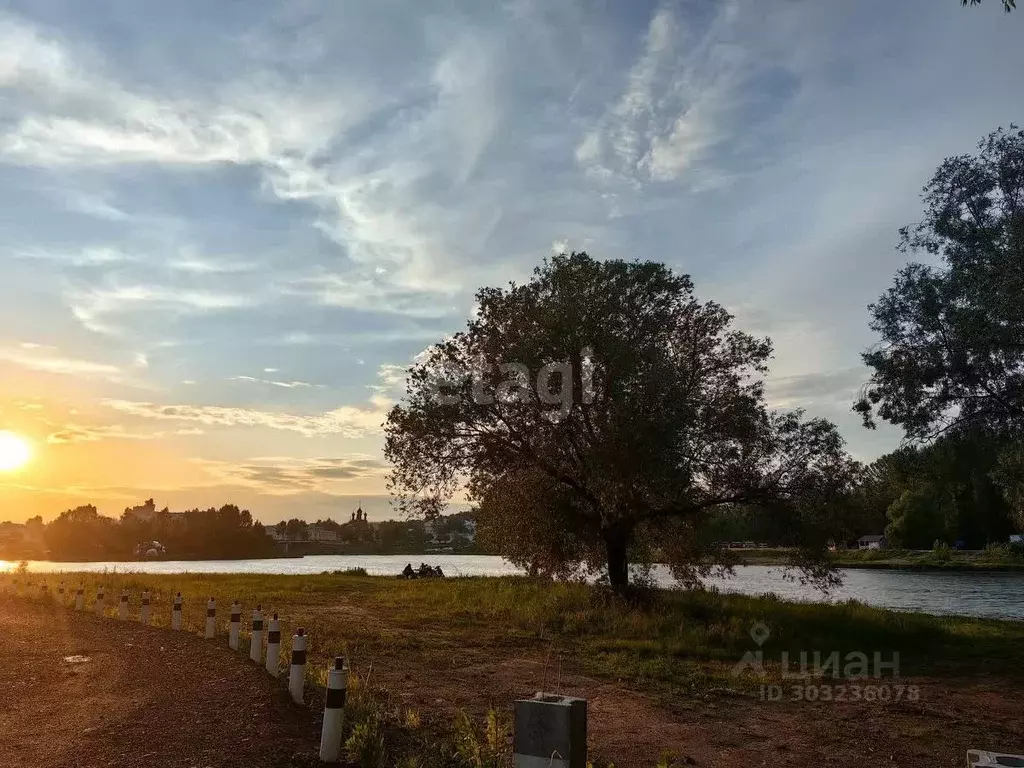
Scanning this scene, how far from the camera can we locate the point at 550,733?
666 centimetres

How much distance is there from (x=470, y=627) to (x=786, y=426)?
41.2 feet

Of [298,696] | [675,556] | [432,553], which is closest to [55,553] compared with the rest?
[432,553]

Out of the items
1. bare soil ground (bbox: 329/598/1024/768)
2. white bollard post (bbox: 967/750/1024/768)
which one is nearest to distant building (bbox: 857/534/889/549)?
bare soil ground (bbox: 329/598/1024/768)

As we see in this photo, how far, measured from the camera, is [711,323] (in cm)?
2642

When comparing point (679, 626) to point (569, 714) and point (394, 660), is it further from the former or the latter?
point (569, 714)

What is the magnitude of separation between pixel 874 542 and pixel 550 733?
130 m

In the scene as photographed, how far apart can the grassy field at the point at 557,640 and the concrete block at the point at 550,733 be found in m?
0.72

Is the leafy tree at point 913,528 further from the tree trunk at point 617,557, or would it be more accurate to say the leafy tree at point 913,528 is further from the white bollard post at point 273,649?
the white bollard post at point 273,649

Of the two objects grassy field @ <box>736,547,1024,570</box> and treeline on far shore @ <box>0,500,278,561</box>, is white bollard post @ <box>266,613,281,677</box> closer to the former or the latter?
grassy field @ <box>736,547,1024,570</box>

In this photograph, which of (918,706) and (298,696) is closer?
(298,696)

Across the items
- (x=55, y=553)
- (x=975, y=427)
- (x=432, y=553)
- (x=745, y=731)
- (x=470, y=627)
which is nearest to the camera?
(x=745, y=731)

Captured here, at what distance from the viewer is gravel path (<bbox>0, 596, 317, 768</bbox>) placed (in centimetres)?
774

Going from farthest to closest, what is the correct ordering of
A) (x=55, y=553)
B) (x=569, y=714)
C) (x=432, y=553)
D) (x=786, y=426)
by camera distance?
(x=432, y=553) → (x=55, y=553) → (x=786, y=426) → (x=569, y=714)

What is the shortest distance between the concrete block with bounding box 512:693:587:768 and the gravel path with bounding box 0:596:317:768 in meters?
2.38
